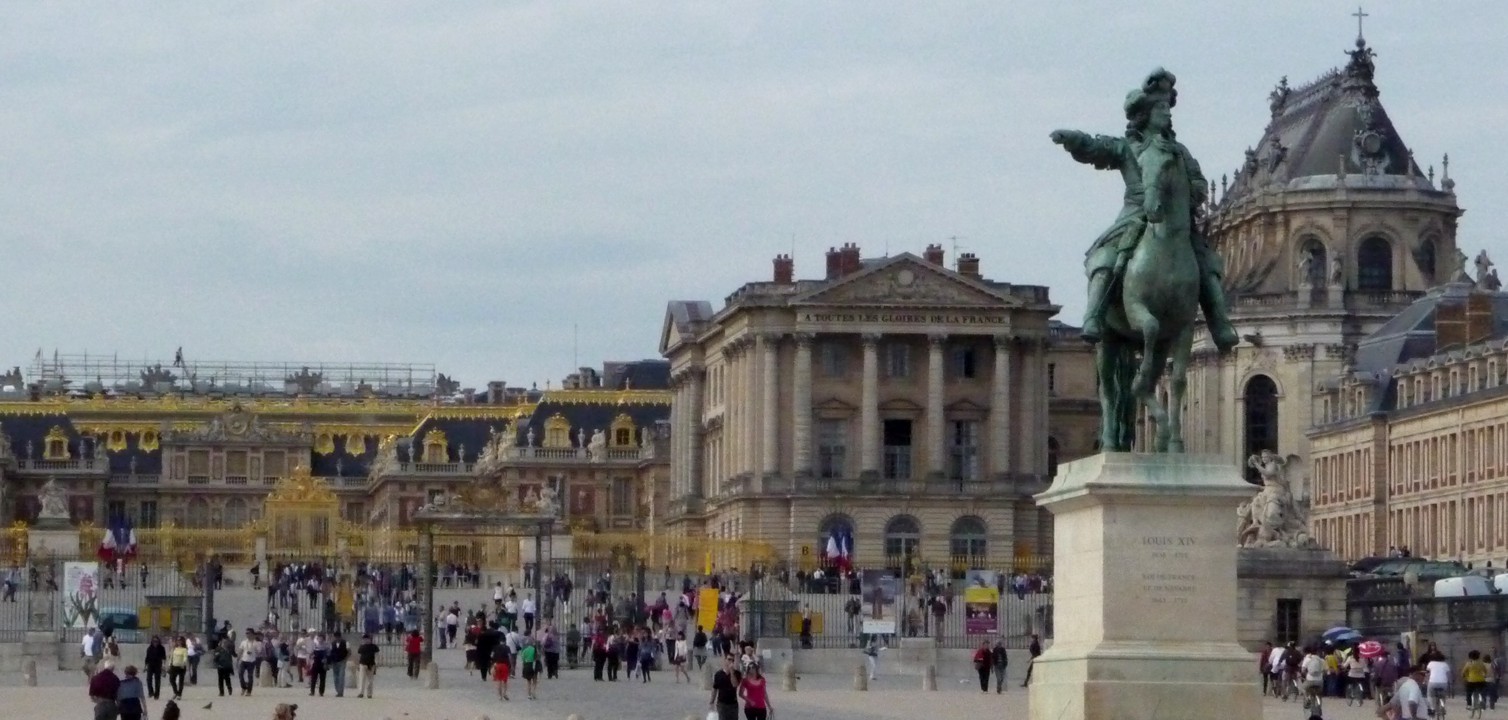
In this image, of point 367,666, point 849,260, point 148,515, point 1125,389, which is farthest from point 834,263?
point 1125,389

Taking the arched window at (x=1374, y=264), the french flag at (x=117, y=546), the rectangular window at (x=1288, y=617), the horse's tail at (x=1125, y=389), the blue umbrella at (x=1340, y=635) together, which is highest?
the arched window at (x=1374, y=264)

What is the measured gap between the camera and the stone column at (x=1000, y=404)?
12850cm

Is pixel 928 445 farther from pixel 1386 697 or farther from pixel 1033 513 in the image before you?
pixel 1386 697

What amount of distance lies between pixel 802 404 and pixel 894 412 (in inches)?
129

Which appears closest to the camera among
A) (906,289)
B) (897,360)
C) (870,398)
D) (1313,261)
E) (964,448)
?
(1313,261)

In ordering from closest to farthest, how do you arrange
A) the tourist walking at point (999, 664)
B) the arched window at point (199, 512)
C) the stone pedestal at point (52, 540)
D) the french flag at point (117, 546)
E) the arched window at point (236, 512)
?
1. the tourist walking at point (999, 664)
2. the french flag at point (117, 546)
3. the stone pedestal at point (52, 540)
4. the arched window at point (236, 512)
5. the arched window at point (199, 512)

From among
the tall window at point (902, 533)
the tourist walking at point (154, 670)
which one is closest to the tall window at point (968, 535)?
the tall window at point (902, 533)

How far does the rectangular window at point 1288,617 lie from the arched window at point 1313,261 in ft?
184

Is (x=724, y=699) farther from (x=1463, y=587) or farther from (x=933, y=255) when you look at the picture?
(x=933, y=255)

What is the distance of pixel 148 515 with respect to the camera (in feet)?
584

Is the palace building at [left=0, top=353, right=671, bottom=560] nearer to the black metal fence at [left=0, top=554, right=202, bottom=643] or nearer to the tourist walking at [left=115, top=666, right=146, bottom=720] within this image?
the black metal fence at [left=0, top=554, right=202, bottom=643]

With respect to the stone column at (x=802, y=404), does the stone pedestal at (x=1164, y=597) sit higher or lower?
lower

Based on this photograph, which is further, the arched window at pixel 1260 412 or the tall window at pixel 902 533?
the tall window at pixel 902 533

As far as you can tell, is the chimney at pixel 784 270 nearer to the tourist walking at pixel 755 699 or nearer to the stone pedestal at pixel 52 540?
the stone pedestal at pixel 52 540
